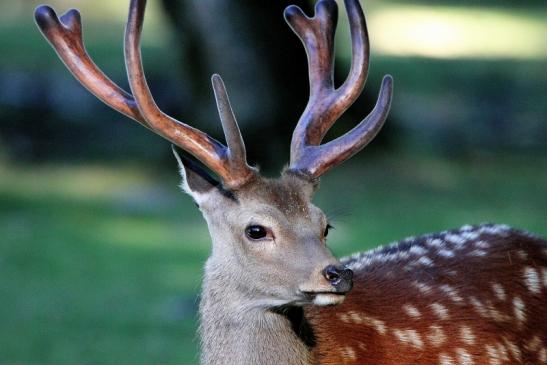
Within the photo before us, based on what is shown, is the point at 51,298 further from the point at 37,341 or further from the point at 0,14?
the point at 0,14

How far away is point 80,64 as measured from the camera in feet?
16.9

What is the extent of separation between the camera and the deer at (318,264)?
491 cm

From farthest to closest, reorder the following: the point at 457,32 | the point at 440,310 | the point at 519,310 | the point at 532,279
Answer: the point at 457,32 < the point at 532,279 < the point at 519,310 < the point at 440,310

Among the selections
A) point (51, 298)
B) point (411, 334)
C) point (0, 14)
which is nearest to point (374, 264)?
point (411, 334)

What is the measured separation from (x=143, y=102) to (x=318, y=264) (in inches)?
36.1

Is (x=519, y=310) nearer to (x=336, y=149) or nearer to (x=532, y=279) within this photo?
(x=532, y=279)

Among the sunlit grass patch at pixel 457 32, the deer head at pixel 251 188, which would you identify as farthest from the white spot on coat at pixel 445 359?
the sunlit grass patch at pixel 457 32

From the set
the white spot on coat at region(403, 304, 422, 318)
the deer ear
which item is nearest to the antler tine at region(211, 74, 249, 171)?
the deer ear

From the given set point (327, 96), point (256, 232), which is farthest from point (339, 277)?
point (327, 96)

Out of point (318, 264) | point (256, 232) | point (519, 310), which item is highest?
point (519, 310)

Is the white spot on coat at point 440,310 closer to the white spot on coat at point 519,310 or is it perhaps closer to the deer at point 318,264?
the deer at point 318,264

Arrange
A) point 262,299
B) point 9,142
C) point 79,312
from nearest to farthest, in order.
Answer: point 262,299
point 79,312
point 9,142

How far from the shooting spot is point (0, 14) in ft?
68.2

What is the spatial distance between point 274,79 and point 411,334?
7.68 meters
